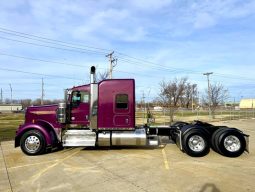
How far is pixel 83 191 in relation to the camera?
22.3ft

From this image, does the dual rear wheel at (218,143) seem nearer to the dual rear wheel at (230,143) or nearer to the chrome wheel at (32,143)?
the dual rear wheel at (230,143)

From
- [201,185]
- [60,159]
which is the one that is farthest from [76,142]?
[201,185]

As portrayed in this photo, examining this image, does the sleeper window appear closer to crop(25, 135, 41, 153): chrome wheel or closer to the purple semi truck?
the purple semi truck

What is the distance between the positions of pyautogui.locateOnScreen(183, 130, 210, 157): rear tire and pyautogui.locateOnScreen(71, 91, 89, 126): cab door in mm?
3912

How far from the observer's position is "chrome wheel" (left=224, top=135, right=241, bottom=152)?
1095 cm

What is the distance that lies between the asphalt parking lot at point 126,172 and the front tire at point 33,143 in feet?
1.26

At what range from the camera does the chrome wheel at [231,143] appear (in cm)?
1095

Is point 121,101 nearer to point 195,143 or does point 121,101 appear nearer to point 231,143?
point 195,143

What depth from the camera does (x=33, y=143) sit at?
37.9 ft

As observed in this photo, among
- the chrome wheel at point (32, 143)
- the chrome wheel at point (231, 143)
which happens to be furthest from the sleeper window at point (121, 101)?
the chrome wheel at point (231, 143)

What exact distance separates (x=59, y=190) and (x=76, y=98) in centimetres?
584

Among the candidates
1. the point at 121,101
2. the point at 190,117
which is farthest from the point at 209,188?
the point at 190,117

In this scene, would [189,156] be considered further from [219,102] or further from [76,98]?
[219,102]

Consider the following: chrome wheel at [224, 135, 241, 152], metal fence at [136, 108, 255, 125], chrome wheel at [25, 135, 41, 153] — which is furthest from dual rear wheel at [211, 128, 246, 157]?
metal fence at [136, 108, 255, 125]
